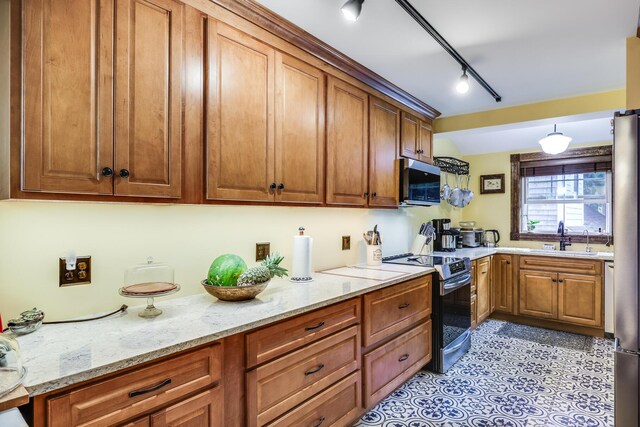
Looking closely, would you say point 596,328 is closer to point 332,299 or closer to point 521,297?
point 521,297

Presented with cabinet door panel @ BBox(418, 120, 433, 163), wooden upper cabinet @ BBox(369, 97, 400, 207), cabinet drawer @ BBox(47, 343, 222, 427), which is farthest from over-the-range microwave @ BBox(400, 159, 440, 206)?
cabinet drawer @ BBox(47, 343, 222, 427)

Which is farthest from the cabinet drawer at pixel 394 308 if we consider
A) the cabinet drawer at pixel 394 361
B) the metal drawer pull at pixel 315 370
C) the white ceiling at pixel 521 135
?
the white ceiling at pixel 521 135

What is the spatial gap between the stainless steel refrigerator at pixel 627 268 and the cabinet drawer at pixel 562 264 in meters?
2.78

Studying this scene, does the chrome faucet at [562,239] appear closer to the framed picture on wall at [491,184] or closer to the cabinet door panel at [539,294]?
the cabinet door panel at [539,294]

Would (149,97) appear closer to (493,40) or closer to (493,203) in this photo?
(493,40)

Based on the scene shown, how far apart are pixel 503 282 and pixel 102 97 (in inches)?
174

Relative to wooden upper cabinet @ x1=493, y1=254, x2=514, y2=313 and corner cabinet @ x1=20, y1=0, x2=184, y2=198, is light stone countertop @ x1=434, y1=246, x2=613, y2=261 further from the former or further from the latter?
corner cabinet @ x1=20, y1=0, x2=184, y2=198

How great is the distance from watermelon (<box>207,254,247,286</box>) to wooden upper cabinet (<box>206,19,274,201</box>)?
0.32 meters

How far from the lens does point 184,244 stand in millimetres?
1864

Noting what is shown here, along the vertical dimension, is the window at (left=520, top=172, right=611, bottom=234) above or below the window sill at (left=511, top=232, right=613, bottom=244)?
above

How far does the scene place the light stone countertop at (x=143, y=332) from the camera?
3.28ft

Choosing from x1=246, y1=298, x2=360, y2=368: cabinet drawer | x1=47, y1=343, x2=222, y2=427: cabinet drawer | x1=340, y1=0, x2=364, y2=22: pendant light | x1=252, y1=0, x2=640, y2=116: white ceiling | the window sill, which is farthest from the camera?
the window sill

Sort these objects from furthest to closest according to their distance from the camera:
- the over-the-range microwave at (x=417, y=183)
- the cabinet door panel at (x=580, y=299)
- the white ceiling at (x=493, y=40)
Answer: the cabinet door panel at (x=580, y=299)
the over-the-range microwave at (x=417, y=183)
the white ceiling at (x=493, y=40)

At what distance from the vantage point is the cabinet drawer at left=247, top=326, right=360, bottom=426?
4.82ft
